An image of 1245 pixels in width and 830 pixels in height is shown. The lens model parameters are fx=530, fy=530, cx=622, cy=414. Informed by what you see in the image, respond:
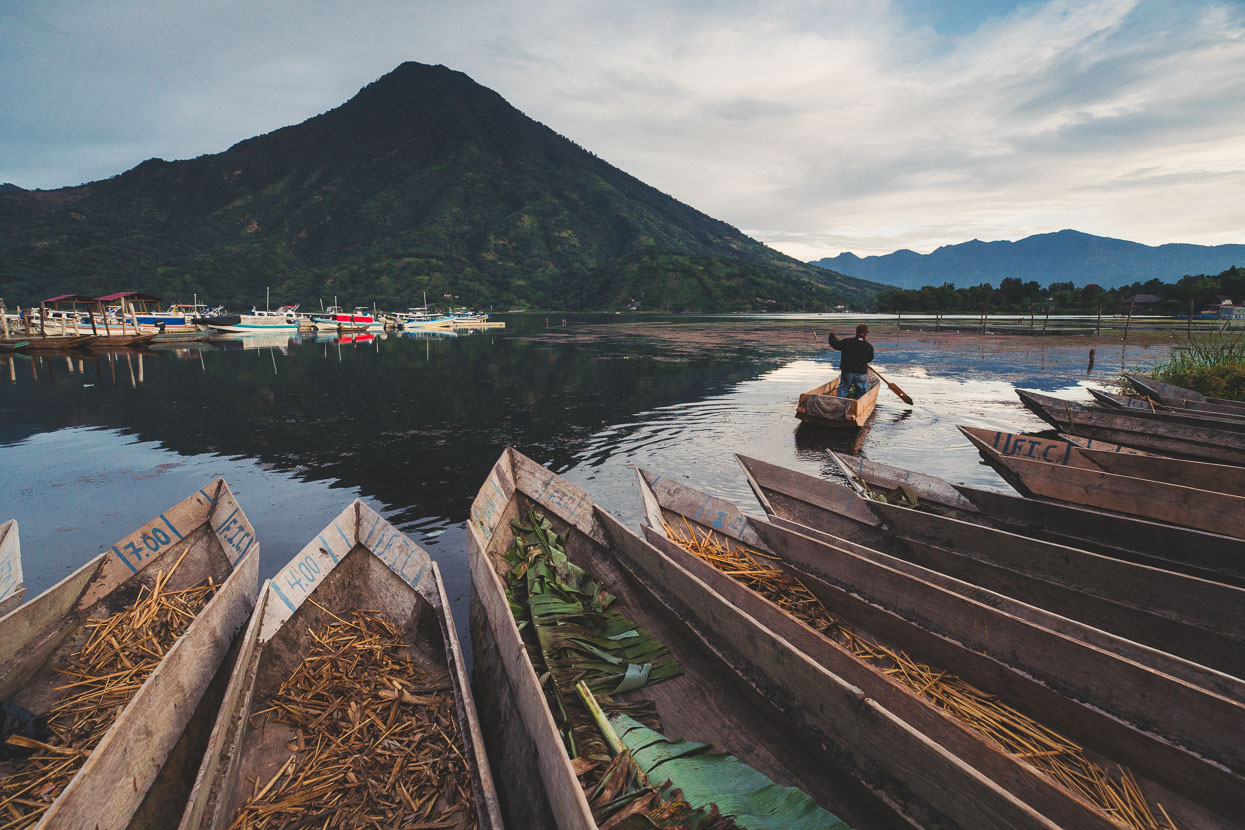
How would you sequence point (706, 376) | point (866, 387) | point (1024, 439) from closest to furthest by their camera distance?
point (1024, 439) < point (866, 387) < point (706, 376)

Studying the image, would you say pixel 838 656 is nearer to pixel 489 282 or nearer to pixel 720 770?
pixel 720 770

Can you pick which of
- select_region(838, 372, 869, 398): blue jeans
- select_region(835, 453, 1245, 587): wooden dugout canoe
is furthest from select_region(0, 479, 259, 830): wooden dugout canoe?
select_region(838, 372, 869, 398): blue jeans

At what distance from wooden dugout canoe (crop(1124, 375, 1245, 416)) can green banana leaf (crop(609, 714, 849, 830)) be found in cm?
1596

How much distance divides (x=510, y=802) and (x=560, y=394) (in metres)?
20.6

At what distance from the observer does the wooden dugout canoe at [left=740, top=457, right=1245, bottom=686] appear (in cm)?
400

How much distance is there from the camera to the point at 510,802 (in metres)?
3.53

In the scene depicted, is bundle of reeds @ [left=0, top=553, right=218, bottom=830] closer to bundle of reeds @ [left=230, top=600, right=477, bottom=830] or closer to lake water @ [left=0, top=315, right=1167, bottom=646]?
bundle of reeds @ [left=230, top=600, right=477, bottom=830]

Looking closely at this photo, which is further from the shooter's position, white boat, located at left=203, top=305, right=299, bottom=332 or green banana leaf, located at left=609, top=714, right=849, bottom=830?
white boat, located at left=203, top=305, right=299, bottom=332

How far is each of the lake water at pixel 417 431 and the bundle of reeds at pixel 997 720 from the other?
13.7ft

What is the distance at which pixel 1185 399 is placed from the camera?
1359cm

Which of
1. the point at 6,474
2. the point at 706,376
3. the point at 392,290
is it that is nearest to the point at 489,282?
the point at 392,290

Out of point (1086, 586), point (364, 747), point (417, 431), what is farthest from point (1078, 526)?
point (417, 431)

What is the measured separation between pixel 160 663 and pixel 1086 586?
25.7 feet

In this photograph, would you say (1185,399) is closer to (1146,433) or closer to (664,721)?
(1146,433)
